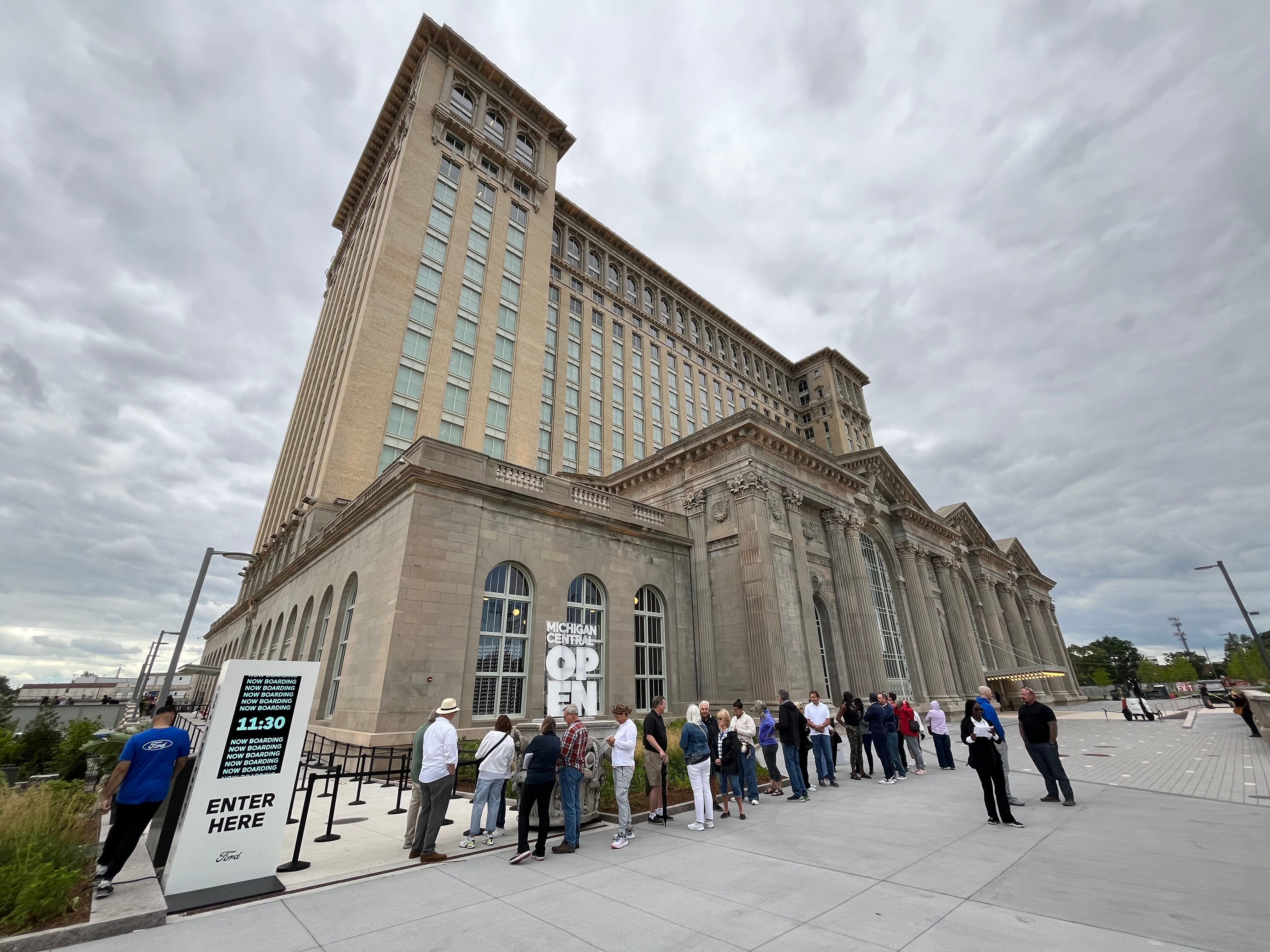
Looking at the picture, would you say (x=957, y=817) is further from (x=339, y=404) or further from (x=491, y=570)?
(x=339, y=404)

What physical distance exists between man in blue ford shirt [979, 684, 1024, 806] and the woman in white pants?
450 cm

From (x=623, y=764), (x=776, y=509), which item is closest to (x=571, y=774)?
(x=623, y=764)

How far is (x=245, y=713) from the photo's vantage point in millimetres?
6516

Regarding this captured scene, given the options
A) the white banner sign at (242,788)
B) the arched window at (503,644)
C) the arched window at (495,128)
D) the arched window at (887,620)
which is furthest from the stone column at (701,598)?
the arched window at (495,128)

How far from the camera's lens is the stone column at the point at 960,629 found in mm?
35156

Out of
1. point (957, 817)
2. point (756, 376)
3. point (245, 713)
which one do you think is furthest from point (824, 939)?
point (756, 376)

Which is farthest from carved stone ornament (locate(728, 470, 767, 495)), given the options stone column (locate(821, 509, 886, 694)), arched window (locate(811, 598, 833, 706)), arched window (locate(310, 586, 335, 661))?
arched window (locate(310, 586, 335, 661))

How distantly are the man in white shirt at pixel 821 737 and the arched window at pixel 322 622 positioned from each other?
1690 cm

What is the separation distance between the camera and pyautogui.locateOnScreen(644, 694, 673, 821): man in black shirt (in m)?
9.05

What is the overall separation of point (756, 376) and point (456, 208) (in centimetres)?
4279

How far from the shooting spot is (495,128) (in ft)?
149

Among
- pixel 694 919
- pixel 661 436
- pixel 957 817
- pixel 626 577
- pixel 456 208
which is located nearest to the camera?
pixel 694 919

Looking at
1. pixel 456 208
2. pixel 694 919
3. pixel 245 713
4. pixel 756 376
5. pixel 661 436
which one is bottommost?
pixel 694 919

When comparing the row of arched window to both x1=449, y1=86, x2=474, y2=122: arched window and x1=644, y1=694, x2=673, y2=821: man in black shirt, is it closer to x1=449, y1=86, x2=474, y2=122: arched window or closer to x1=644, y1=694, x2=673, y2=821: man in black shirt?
x1=449, y1=86, x2=474, y2=122: arched window
